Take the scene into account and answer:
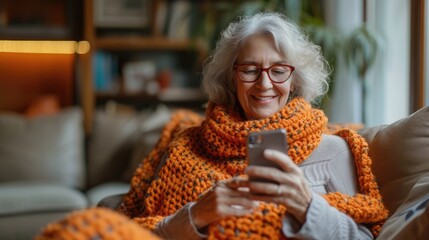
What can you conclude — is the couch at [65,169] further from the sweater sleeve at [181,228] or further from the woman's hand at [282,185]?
the woman's hand at [282,185]

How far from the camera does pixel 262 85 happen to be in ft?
5.71

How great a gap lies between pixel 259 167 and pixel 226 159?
411 millimetres

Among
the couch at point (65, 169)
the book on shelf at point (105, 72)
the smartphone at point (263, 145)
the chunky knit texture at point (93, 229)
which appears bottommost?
the couch at point (65, 169)

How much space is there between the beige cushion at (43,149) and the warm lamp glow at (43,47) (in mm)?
660

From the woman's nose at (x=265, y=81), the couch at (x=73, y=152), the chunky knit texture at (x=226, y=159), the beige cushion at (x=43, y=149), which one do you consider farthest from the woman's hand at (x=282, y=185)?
the beige cushion at (x=43, y=149)

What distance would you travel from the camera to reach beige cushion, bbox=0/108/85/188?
3623 millimetres

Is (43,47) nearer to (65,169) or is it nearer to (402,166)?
(65,169)

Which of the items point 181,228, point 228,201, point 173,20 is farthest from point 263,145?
point 173,20

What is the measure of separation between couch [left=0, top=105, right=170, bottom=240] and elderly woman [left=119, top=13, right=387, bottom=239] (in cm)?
150

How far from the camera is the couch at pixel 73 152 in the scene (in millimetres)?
3436

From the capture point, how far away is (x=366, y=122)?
326cm

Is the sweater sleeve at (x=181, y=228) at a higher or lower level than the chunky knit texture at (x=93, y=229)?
lower

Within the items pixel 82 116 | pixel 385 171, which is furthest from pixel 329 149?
pixel 82 116

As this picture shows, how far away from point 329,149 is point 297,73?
254 mm
